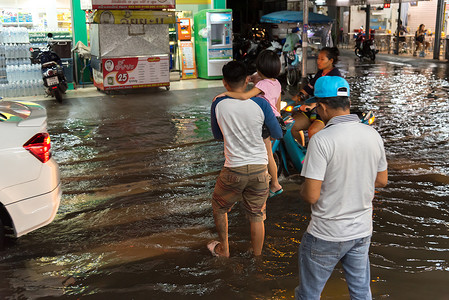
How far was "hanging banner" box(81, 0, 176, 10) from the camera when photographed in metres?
12.8

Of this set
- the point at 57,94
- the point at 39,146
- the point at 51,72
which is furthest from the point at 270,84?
the point at 51,72

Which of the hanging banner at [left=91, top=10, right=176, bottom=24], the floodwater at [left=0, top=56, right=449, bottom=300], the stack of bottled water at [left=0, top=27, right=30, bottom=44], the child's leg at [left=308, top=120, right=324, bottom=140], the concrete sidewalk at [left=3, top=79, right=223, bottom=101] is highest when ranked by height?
the hanging banner at [left=91, top=10, right=176, bottom=24]

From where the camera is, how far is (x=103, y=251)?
4.32 metres

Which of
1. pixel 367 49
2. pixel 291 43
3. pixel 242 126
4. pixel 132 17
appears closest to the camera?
pixel 242 126

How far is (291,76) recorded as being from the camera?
49.9 feet

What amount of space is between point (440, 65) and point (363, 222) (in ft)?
69.3

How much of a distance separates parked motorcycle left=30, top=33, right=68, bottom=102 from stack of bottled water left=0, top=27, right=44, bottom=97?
0.34 meters

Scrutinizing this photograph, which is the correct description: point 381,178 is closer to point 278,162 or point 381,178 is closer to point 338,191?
point 338,191

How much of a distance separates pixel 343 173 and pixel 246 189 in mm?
1411

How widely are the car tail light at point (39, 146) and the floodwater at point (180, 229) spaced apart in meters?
0.91

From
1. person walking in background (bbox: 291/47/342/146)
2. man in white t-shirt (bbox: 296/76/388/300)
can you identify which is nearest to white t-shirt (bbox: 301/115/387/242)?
man in white t-shirt (bbox: 296/76/388/300)

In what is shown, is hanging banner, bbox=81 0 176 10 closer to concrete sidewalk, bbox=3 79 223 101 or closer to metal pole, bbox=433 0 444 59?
concrete sidewalk, bbox=3 79 223 101

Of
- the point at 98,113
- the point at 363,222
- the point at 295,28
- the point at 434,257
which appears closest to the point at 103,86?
the point at 98,113

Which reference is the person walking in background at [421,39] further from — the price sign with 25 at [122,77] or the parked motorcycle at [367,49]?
the price sign with 25 at [122,77]
